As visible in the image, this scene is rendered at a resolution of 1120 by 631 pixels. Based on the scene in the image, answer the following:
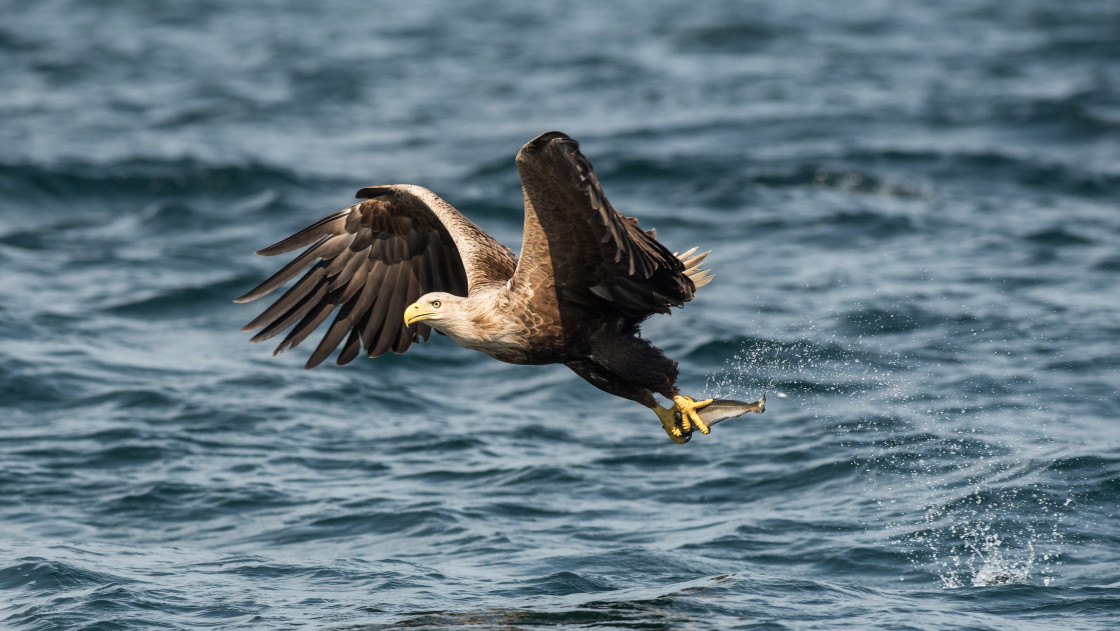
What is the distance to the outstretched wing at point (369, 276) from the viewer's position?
25.7 feet

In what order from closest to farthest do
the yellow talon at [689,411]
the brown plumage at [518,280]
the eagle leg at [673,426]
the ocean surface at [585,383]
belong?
the brown plumage at [518,280]
the yellow talon at [689,411]
the eagle leg at [673,426]
the ocean surface at [585,383]

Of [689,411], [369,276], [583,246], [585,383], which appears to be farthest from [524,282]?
[585,383]

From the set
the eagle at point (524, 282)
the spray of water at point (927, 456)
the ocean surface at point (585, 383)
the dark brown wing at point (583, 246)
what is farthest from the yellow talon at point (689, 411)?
the spray of water at point (927, 456)

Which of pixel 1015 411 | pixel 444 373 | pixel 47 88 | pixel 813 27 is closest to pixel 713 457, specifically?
pixel 1015 411

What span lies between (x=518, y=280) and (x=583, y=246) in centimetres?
Result: 39

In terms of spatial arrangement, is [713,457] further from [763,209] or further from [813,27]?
[813,27]

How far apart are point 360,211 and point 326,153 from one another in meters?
9.48

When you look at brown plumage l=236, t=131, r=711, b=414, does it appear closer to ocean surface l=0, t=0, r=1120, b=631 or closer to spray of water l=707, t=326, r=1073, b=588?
ocean surface l=0, t=0, r=1120, b=631

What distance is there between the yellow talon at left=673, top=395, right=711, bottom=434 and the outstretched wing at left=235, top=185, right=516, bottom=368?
1.62 m

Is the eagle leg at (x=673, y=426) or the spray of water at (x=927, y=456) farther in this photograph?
the spray of water at (x=927, y=456)

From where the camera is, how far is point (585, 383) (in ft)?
35.5

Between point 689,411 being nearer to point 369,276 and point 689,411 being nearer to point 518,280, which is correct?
point 518,280

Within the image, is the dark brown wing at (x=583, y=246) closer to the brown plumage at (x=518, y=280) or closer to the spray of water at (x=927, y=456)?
the brown plumage at (x=518, y=280)

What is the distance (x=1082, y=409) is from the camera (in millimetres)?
9234
